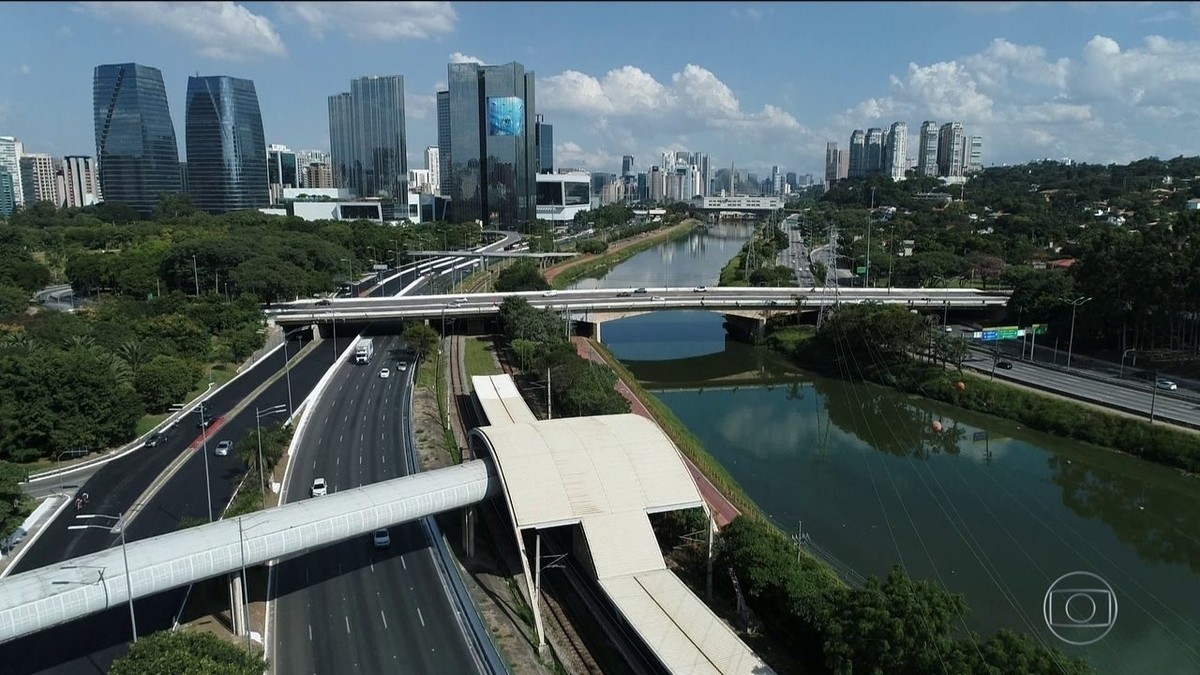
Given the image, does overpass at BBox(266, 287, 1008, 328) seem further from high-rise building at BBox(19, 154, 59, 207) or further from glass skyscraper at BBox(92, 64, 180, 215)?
high-rise building at BBox(19, 154, 59, 207)

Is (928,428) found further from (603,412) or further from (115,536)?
(115,536)

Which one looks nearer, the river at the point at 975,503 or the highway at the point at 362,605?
the highway at the point at 362,605

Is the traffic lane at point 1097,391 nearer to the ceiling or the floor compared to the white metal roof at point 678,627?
nearer to the ceiling

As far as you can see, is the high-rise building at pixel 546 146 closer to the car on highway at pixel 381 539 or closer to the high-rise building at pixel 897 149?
the high-rise building at pixel 897 149

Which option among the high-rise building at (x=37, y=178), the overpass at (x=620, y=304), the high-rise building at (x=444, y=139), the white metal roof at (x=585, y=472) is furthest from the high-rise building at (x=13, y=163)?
the white metal roof at (x=585, y=472)

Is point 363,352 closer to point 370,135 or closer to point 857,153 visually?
point 370,135

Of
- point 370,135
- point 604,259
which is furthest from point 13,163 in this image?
point 604,259
